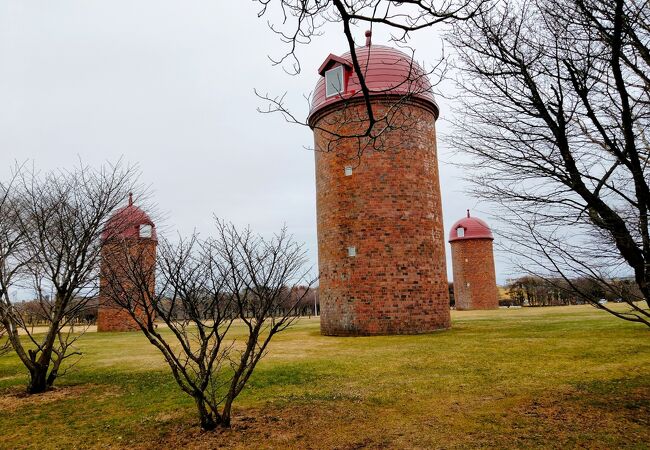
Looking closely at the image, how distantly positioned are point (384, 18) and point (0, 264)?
876cm

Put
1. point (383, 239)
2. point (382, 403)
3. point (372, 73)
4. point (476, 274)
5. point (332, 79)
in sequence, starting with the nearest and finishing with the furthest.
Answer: point (382, 403) → point (383, 239) → point (372, 73) → point (332, 79) → point (476, 274)

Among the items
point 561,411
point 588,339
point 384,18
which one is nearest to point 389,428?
point 561,411

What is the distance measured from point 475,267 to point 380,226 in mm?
24762

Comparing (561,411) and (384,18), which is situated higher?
(384,18)

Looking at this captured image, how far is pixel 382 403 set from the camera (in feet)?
21.0

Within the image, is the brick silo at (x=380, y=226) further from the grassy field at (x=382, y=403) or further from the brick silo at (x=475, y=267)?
the brick silo at (x=475, y=267)

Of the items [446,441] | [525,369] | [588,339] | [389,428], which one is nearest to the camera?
[446,441]

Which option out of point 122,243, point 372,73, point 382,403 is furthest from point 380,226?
point 122,243

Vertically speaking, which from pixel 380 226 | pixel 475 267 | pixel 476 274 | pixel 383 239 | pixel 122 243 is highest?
pixel 380 226

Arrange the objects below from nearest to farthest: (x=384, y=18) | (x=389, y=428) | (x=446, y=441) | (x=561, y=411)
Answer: (x=384, y=18) → (x=446, y=441) → (x=389, y=428) → (x=561, y=411)

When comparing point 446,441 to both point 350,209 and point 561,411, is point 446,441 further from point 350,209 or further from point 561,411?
point 350,209

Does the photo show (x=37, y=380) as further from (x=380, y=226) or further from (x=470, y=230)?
(x=470, y=230)

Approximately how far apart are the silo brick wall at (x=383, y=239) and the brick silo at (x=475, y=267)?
22.4 m

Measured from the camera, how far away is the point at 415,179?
15953mm
